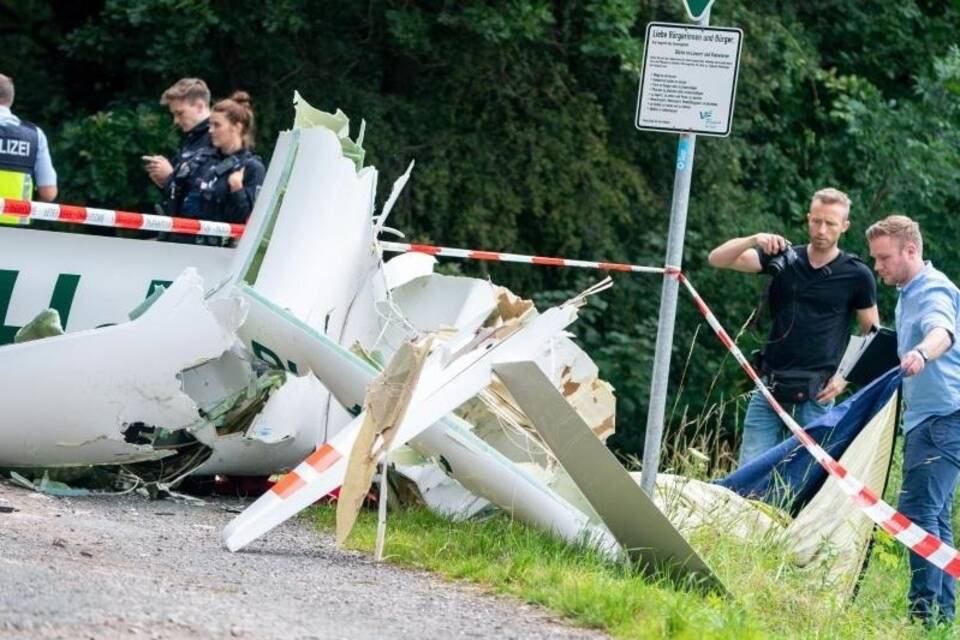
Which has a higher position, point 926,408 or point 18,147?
point 18,147

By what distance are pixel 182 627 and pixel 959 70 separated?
1431 cm

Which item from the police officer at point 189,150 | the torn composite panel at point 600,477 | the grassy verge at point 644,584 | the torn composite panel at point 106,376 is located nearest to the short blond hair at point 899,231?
the grassy verge at point 644,584

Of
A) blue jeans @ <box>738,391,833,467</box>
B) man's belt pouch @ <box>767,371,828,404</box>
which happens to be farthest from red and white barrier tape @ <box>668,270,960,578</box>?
man's belt pouch @ <box>767,371,828,404</box>

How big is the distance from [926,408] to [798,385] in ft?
5.42

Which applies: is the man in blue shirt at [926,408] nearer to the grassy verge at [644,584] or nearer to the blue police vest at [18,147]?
the grassy verge at [644,584]

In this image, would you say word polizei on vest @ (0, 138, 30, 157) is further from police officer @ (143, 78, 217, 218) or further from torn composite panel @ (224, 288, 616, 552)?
torn composite panel @ (224, 288, 616, 552)

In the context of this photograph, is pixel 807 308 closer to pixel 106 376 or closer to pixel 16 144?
pixel 106 376

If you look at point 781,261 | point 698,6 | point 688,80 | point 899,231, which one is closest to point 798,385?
point 781,261

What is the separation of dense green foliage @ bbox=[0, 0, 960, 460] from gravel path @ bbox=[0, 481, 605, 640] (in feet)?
31.0

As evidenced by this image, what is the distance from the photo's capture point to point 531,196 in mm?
17234

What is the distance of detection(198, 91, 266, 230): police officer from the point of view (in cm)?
986

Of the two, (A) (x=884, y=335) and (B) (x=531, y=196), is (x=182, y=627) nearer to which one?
(A) (x=884, y=335)

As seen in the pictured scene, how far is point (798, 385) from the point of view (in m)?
9.06

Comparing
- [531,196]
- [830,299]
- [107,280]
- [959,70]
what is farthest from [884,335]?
[959,70]
